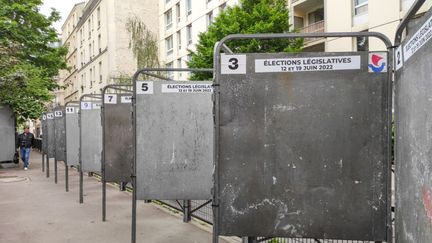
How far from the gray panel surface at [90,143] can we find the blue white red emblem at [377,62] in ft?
23.2

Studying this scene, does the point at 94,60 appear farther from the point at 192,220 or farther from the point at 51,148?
the point at 192,220

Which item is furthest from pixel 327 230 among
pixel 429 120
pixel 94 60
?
pixel 94 60

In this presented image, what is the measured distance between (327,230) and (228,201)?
727 millimetres

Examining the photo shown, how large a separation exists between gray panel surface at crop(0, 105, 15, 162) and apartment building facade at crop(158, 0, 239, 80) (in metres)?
13.8

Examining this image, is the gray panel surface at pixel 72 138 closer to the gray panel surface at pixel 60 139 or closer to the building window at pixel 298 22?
the gray panel surface at pixel 60 139

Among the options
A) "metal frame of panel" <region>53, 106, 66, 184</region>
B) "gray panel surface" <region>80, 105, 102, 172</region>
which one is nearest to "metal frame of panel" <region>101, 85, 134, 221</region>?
"gray panel surface" <region>80, 105, 102, 172</region>

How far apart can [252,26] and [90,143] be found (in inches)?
452

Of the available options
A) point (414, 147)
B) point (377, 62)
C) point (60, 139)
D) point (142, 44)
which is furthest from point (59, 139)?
point (142, 44)

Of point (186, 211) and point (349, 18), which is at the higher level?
point (349, 18)

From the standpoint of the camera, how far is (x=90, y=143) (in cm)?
918

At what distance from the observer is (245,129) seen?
3156mm

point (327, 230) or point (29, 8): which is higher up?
point (29, 8)

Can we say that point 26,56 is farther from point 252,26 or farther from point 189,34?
point 189,34

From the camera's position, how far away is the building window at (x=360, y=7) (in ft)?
64.2
